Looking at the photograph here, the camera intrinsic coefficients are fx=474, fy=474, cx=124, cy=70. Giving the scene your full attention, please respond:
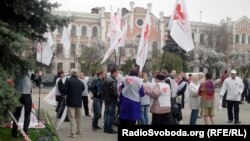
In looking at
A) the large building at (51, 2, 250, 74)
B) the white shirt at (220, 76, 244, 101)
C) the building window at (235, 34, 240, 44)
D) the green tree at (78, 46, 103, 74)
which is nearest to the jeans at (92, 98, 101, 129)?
the white shirt at (220, 76, 244, 101)

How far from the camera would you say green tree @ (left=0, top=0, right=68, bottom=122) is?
784 centimetres

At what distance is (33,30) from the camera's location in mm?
9242

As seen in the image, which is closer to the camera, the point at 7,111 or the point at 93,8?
the point at 7,111

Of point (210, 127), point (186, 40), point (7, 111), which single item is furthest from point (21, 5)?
point (186, 40)

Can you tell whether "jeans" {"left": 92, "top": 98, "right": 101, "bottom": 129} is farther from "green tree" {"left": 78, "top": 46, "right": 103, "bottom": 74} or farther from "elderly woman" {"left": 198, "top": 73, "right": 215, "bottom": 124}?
"green tree" {"left": 78, "top": 46, "right": 103, "bottom": 74}

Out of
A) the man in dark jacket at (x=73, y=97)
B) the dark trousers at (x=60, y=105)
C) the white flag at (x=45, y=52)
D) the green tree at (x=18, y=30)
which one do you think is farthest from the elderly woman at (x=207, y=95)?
the green tree at (x=18, y=30)

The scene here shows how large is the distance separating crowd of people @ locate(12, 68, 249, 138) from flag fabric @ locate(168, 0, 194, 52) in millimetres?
1049

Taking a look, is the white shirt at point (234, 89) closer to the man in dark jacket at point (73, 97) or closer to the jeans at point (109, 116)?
the jeans at point (109, 116)

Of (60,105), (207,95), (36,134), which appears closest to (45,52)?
(60,105)

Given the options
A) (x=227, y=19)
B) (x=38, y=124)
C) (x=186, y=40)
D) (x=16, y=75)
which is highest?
(x=227, y=19)

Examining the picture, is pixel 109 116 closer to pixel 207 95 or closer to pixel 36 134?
pixel 36 134

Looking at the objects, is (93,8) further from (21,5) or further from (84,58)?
(21,5)

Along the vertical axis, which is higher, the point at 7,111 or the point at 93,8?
the point at 93,8

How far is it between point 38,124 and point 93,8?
7750cm
